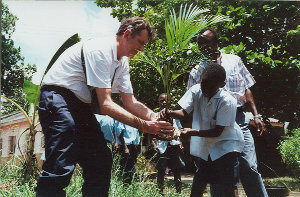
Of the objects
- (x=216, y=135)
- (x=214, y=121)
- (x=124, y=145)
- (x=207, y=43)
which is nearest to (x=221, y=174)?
(x=216, y=135)

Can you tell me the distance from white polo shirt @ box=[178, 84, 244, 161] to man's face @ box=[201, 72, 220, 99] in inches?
2.0

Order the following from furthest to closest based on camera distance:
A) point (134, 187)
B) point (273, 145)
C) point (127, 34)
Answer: point (273, 145), point (134, 187), point (127, 34)

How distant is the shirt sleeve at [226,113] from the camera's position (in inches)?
119

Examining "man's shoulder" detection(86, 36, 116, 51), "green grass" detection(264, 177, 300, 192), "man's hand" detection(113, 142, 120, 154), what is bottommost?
"green grass" detection(264, 177, 300, 192)

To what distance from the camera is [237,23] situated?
6602 mm

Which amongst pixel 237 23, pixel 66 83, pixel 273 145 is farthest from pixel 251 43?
pixel 273 145

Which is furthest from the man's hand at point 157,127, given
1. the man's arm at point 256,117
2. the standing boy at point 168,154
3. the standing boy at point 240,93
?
the standing boy at point 168,154

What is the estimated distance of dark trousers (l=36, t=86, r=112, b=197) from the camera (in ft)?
7.25

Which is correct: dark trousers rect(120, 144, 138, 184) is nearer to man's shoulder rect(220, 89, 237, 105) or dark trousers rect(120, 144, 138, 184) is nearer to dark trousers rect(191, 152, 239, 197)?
dark trousers rect(191, 152, 239, 197)

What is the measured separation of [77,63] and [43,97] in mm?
363


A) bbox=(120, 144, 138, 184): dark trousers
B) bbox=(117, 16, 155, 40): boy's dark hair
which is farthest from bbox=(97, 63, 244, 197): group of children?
bbox=(120, 144, 138, 184): dark trousers

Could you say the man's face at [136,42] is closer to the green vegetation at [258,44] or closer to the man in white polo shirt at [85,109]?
the man in white polo shirt at [85,109]

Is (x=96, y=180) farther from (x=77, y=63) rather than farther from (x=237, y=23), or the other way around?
(x=237, y=23)

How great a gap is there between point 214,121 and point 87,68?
1.36m
